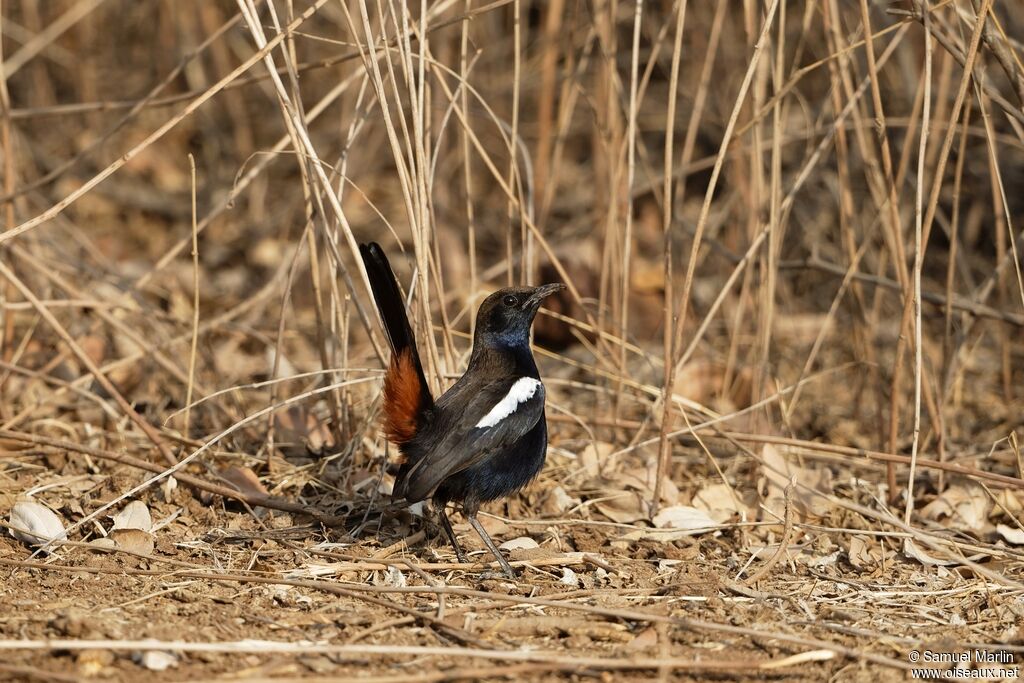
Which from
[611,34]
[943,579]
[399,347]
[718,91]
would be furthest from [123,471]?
[718,91]

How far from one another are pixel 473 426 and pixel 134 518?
1212 mm

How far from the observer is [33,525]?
381cm

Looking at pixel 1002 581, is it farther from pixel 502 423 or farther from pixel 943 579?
pixel 502 423

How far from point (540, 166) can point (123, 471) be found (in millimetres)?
2528

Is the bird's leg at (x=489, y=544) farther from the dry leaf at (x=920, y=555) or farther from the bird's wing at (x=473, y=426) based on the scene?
the dry leaf at (x=920, y=555)

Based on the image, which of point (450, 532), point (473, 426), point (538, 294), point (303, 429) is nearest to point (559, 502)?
point (450, 532)

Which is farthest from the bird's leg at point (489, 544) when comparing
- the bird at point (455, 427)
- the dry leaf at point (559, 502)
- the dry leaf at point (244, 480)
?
the dry leaf at point (244, 480)

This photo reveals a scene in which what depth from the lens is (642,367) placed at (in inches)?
245

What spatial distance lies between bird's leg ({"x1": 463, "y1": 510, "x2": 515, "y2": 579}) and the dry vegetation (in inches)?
2.6

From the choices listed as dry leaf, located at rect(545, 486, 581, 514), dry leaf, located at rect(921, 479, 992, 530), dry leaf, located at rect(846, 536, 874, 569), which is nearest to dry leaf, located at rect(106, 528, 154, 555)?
dry leaf, located at rect(545, 486, 581, 514)

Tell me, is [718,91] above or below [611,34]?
below

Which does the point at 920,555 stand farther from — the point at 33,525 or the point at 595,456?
the point at 33,525

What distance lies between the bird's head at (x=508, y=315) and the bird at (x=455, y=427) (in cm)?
7

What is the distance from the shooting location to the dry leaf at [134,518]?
402cm
